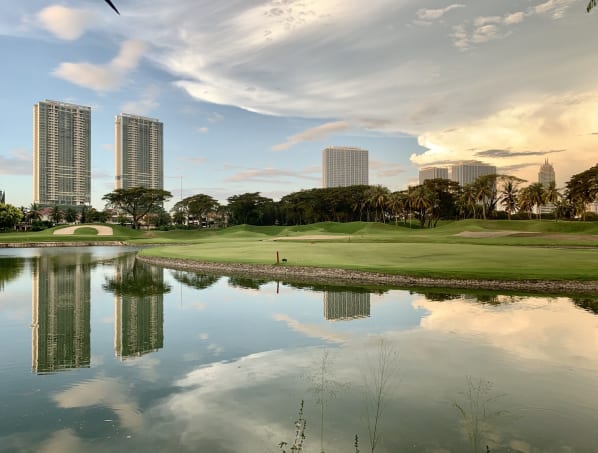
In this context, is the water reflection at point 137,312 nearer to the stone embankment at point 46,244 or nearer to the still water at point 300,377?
the still water at point 300,377

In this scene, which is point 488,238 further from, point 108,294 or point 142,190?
point 142,190

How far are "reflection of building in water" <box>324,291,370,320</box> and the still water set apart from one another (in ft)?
0.60

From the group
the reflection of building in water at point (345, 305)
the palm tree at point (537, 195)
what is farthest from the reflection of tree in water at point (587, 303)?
the palm tree at point (537, 195)

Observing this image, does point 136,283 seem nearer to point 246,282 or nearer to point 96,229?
point 246,282

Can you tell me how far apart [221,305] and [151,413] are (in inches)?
502

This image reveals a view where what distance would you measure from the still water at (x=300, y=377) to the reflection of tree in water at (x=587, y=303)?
0.44 feet

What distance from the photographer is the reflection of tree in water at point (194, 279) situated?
95.2 ft

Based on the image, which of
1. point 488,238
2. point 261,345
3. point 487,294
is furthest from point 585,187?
point 261,345

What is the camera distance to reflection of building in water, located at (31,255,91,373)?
1212 cm

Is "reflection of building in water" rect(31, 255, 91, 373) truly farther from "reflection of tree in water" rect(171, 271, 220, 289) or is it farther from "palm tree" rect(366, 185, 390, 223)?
"palm tree" rect(366, 185, 390, 223)

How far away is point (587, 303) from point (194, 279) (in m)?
25.2

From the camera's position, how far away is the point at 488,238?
204 ft

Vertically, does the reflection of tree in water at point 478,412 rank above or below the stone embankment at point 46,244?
above

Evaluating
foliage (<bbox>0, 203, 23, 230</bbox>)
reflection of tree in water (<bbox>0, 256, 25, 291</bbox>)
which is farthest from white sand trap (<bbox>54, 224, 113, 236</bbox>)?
reflection of tree in water (<bbox>0, 256, 25, 291</bbox>)
